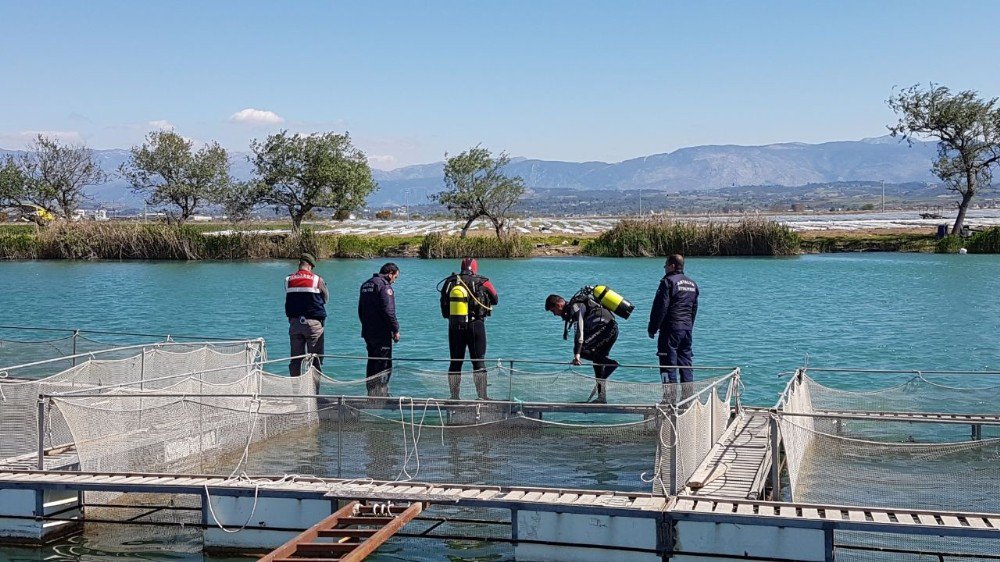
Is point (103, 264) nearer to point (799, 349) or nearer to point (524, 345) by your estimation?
point (524, 345)

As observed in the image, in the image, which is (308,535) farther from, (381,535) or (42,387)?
(42,387)

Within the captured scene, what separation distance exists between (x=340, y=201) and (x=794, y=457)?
6219 centimetres

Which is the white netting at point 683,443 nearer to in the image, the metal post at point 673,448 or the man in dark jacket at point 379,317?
the metal post at point 673,448

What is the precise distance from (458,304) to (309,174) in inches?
2261

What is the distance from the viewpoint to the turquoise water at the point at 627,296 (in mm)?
26562

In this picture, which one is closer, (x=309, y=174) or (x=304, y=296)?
(x=304, y=296)

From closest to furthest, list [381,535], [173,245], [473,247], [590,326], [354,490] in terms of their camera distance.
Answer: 1. [381,535]
2. [354,490]
3. [590,326]
4. [473,247]
5. [173,245]

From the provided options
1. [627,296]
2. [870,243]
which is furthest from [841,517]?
[870,243]

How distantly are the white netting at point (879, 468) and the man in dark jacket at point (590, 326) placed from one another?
2474mm

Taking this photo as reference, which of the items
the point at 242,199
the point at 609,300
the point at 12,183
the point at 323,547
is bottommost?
the point at 323,547

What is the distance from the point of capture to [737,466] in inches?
450

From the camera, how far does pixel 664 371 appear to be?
47.8 feet

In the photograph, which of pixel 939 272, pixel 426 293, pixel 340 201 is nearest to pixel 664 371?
pixel 426 293

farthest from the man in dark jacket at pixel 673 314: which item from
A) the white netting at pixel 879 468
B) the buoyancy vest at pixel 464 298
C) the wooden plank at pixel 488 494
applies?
the wooden plank at pixel 488 494
